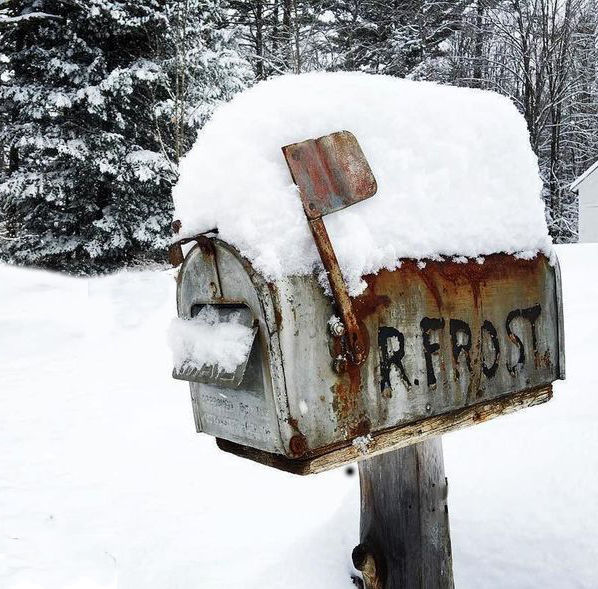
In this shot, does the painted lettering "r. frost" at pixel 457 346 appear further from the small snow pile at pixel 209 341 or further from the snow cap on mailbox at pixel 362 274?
the small snow pile at pixel 209 341

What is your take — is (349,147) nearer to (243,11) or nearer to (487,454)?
(487,454)

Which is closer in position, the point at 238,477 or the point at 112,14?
the point at 238,477

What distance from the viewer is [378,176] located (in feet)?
3.79

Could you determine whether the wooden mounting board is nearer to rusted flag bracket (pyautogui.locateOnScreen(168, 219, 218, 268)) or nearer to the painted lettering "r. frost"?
the painted lettering "r. frost"

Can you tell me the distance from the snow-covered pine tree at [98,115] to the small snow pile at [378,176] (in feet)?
34.8

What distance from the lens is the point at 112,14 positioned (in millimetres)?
11352

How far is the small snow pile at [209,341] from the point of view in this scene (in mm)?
991

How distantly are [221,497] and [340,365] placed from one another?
2788 millimetres

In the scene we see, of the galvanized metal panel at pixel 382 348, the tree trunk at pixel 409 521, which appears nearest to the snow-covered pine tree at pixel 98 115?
the tree trunk at pixel 409 521

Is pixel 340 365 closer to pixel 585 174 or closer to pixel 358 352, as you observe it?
pixel 358 352

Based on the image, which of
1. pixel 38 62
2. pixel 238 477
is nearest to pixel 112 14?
pixel 38 62

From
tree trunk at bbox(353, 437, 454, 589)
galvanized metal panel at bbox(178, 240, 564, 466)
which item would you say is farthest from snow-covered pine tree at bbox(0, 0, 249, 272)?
galvanized metal panel at bbox(178, 240, 564, 466)

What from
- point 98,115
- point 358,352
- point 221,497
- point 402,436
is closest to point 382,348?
point 358,352

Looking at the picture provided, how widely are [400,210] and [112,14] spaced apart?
1194 cm
